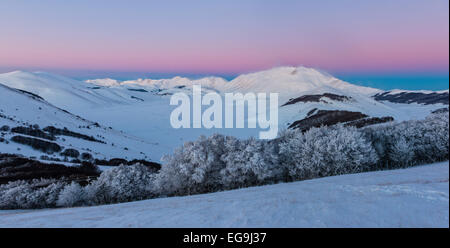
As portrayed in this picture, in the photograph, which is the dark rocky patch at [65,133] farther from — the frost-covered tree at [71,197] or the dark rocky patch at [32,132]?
the frost-covered tree at [71,197]

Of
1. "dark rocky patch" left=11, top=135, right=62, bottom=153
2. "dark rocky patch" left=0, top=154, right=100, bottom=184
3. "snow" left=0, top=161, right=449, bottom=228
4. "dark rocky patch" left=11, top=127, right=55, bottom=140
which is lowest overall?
"dark rocky patch" left=0, top=154, right=100, bottom=184

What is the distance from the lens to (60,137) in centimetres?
6319

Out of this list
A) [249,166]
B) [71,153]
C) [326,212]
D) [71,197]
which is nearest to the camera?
[326,212]

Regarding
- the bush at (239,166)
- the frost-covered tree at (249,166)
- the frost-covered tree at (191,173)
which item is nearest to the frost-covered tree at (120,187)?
the bush at (239,166)

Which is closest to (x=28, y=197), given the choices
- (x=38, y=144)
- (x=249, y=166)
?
(x=249, y=166)

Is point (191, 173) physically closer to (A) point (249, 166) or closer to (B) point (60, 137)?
(A) point (249, 166)

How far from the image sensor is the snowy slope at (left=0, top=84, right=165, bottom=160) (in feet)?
181

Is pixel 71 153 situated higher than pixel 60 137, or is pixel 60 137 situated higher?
pixel 60 137

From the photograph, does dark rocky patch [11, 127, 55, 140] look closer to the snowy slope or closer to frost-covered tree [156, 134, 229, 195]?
the snowy slope

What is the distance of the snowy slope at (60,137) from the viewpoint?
55.3 meters

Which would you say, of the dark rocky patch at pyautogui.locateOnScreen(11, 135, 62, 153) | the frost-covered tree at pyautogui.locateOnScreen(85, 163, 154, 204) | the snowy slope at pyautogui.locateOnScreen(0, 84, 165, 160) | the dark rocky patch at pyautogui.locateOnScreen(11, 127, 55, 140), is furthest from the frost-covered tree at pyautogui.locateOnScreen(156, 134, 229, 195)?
the dark rocky patch at pyautogui.locateOnScreen(11, 127, 55, 140)

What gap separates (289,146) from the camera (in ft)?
92.5

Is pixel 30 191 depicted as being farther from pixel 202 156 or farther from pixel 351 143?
pixel 351 143
